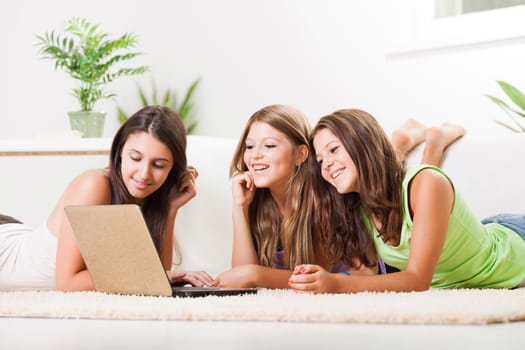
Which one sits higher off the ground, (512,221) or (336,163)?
(336,163)

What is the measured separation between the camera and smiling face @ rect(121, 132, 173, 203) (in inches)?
91.2

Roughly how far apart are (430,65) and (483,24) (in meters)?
0.30

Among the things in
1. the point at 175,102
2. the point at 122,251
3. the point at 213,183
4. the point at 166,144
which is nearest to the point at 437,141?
the point at 213,183

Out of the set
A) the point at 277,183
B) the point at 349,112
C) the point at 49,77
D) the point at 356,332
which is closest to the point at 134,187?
the point at 277,183

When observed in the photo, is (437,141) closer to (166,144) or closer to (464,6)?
(166,144)

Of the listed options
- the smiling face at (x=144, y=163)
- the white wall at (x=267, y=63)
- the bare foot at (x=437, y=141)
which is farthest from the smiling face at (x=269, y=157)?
the white wall at (x=267, y=63)

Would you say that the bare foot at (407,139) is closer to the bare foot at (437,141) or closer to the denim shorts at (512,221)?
the bare foot at (437,141)

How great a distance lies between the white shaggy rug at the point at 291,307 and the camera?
51.8 inches

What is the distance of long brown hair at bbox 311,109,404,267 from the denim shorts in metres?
0.46

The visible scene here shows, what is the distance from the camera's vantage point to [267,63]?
4043 millimetres

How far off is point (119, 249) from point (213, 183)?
1092mm

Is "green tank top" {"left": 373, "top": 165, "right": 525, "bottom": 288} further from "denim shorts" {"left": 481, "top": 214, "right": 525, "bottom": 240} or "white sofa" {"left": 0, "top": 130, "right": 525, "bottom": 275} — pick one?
"white sofa" {"left": 0, "top": 130, "right": 525, "bottom": 275}

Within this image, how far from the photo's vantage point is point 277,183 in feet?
8.13

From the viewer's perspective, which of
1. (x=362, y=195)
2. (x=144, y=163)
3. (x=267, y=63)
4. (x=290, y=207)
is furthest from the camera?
(x=267, y=63)
